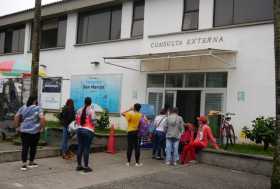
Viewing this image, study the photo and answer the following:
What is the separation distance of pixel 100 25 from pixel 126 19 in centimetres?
210

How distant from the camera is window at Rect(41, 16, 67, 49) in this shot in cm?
2309

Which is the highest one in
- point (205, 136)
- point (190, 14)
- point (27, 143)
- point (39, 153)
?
point (190, 14)

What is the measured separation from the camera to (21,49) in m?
25.8

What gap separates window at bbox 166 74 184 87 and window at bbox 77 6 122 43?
12.9 ft

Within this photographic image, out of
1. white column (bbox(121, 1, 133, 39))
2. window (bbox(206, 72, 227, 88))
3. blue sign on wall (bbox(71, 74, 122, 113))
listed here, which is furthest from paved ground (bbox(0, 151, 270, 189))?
white column (bbox(121, 1, 133, 39))

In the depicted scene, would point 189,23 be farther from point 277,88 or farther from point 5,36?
point 5,36

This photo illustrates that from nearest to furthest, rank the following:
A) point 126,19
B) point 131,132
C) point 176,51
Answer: point 131,132 → point 176,51 → point 126,19

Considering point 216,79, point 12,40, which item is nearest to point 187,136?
point 216,79

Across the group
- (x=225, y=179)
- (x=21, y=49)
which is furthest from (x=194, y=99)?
(x=21, y=49)

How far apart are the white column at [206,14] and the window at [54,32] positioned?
30.4 ft

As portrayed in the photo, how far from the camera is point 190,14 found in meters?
16.8

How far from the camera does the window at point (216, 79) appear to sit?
15.3m

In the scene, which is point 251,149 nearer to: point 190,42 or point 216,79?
point 216,79

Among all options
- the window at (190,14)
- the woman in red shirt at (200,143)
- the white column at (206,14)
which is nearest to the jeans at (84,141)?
the woman in red shirt at (200,143)
